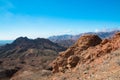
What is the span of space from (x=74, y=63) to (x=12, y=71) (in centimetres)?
6211

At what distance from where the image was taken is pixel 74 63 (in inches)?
1217

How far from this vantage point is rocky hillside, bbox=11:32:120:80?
19969 mm

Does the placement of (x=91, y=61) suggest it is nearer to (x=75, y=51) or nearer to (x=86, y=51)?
(x=86, y=51)

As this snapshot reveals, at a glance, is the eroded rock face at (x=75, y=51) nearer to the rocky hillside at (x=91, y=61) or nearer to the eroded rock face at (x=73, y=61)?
the rocky hillside at (x=91, y=61)

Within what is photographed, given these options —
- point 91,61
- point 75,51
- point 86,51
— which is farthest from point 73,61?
point 75,51

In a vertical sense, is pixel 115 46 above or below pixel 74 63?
above

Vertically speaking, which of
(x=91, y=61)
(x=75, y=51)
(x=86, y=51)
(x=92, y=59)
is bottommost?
(x=91, y=61)

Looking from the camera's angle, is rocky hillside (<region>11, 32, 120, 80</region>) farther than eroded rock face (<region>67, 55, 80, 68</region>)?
No

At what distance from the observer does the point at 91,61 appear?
2827 centimetres

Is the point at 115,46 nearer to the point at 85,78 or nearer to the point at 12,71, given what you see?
the point at 85,78

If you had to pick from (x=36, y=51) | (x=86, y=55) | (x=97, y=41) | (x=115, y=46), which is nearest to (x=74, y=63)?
(x=86, y=55)

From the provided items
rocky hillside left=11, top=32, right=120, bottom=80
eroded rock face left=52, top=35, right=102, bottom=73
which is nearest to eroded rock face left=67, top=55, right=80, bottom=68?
rocky hillside left=11, top=32, right=120, bottom=80

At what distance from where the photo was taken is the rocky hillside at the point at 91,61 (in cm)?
1997

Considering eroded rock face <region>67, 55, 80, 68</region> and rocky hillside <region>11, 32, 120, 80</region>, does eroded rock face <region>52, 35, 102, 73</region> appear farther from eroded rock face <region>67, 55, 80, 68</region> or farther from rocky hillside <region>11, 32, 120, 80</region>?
eroded rock face <region>67, 55, 80, 68</region>
